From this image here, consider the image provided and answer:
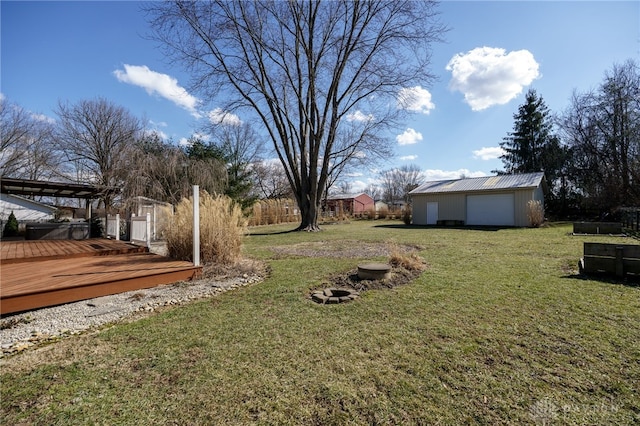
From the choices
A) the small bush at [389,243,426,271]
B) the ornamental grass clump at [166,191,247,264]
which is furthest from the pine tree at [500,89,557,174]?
the ornamental grass clump at [166,191,247,264]

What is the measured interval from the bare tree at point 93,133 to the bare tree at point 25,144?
825mm

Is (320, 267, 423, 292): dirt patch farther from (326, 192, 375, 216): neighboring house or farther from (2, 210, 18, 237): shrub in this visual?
(326, 192, 375, 216): neighboring house

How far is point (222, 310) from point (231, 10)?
1521 cm

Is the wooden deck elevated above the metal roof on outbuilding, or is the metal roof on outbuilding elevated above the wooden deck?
the metal roof on outbuilding

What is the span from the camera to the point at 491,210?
682 inches

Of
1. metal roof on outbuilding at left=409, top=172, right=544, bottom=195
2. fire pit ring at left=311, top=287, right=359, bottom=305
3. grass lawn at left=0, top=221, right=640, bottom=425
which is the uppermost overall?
metal roof on outbuilding at left=409, top=172, right=544, bottom=195

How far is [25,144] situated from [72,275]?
2207 cm

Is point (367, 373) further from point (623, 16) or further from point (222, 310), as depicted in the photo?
point (623, 16)

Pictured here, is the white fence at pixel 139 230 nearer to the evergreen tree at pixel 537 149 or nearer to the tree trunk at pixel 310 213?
the tree trunk at pixel 310 213

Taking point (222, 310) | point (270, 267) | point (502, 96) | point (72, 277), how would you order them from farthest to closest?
point (502, 96) → point (270, 267) → point (72, 277) → point (222, 310)

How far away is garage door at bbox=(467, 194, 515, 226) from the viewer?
16.6 meters

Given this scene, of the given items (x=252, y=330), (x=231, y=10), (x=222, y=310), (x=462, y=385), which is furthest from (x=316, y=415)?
(x=231, y=10)

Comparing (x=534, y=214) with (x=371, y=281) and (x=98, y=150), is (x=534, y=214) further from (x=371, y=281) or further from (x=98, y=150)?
(x=98, y=150)

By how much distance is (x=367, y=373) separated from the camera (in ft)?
7.01
